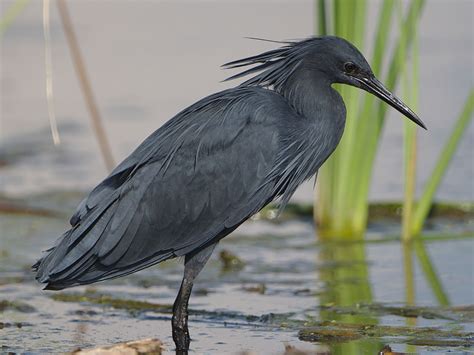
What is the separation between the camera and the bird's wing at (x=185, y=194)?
5.71 m

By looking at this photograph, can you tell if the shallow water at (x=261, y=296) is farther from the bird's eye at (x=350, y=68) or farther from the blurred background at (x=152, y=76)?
the blurred background at (x=152, y=76)

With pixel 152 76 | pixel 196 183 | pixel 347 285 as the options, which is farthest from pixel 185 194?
pixel 152 76

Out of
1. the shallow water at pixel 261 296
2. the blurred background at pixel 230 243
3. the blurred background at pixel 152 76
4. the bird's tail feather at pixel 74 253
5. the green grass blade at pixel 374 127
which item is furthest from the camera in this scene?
the blurred background at pixel 152 76

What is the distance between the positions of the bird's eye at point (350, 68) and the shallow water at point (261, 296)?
1.35 metres

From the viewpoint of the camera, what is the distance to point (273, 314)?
6.30 m

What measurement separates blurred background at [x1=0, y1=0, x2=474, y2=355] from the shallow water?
1 centimetres

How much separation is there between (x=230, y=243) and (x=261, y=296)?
1.41 metres

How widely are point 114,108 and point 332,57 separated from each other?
23.3 ft

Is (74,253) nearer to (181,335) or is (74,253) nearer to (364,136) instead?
(181,335)

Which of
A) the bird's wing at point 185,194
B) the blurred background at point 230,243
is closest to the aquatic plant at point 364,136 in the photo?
the blurred background at point 230,243

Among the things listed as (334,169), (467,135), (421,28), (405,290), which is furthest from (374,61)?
(421,28)

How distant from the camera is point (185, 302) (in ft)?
19.0

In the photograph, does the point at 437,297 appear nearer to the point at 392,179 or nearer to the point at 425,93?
the point at 392,179

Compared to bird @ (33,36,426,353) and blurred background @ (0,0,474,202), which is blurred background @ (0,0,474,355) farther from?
bird @ (33,36,426,353)
